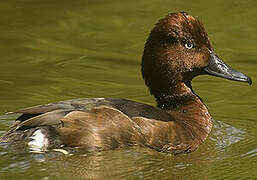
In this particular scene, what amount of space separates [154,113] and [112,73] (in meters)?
2.66

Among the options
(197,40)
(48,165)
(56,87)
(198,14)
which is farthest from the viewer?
(198,14)

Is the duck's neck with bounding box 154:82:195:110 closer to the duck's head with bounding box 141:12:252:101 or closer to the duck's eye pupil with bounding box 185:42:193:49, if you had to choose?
the duck's head with bounding box 141:12:252:101

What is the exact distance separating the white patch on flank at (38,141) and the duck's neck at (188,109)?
1.19m

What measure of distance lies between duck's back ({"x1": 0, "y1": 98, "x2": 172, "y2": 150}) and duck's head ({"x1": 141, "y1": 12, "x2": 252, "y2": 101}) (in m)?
0.71

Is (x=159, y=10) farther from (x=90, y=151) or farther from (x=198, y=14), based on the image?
(x=90, y=151)

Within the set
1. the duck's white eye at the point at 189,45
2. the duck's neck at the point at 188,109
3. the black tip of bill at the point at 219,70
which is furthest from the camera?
the black tip of bill at the point at 219,70

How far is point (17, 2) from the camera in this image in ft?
36.9

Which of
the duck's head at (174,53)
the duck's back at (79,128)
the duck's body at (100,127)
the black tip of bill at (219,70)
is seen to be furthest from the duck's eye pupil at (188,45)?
the duck's back at (79,128)

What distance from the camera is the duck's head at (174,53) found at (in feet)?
22.6

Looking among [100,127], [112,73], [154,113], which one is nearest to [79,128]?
[100,127]

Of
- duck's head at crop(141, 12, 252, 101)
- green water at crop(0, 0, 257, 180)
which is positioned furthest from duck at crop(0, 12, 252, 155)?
green water at crop(0, 0, 257, 180)

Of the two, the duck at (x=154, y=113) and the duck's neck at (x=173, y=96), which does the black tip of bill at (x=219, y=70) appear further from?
the duck's neck at (x=173, y=96)

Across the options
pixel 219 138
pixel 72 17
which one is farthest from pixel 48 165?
pixel 72 17

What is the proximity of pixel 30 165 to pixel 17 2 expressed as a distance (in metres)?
5.59
